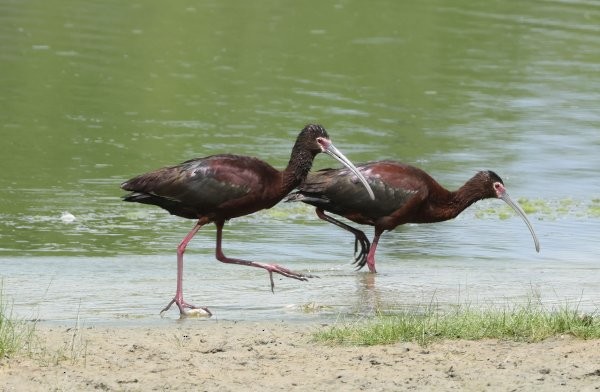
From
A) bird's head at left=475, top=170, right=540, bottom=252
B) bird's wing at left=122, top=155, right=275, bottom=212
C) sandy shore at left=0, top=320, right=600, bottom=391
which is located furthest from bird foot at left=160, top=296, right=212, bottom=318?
bird's head at left=475, top=170, right=540, bottom=252

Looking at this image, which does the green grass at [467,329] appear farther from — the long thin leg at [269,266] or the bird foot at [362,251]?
the bird foot at [362,251]

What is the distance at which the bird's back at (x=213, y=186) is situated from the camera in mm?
9688

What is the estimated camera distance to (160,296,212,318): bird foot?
9.09 meters

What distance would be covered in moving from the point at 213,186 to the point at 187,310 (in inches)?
37.6

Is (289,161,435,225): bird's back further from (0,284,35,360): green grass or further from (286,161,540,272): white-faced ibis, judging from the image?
(0,284,35,360): green grass

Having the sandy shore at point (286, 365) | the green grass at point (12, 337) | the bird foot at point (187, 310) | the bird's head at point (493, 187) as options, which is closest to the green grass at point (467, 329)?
the sandy shore at point (286, 365)

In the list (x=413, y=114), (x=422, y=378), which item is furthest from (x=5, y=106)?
(x=422, y=378)

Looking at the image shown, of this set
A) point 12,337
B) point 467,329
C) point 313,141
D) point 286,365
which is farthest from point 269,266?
point 12,337

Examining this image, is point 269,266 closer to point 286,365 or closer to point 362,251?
point 362,251

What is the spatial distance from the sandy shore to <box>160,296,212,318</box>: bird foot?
1011mm

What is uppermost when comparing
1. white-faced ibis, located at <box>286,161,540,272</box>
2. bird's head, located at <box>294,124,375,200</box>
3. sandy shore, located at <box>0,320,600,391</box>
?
bird's head, located at <box>294,124,375,200</box>

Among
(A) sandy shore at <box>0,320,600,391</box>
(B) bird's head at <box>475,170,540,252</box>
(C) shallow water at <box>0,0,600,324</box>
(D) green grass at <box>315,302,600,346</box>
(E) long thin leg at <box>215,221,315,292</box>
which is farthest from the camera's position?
(B) bird's head at <box>475,170,540,252</box>

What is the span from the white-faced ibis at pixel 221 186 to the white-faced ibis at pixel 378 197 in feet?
4.22

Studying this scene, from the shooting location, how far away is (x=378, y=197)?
11.2 m
